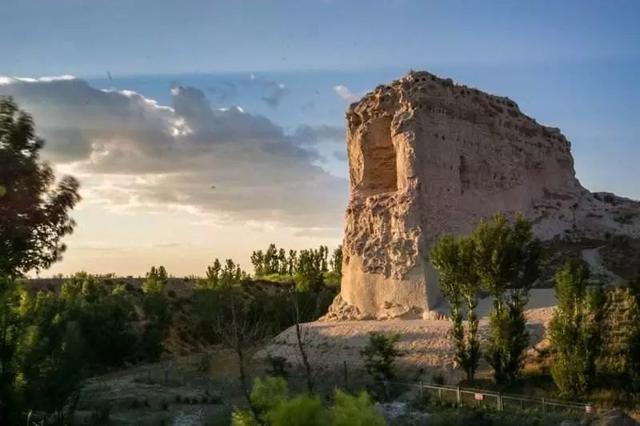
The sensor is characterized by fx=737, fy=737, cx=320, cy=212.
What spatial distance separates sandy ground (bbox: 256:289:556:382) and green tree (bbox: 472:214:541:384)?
2.13m

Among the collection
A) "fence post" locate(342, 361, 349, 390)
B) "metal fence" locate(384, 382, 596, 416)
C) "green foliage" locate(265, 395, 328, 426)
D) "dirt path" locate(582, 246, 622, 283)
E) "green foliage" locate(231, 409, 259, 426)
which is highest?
"dirt path" locate(582, 246, 622, 283)

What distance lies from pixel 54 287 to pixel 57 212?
160ft

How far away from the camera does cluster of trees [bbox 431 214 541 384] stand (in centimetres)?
2427

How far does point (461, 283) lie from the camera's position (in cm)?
2648

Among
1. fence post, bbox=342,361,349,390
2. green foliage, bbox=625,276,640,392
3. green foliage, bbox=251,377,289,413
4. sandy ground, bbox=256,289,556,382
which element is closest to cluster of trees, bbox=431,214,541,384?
sandy ground, bbox=256,289,556,382

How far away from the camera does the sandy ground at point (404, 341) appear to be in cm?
2731

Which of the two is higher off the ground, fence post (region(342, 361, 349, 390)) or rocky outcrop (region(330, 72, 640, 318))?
rocky outcrop (region(330, 72, 640, 318))

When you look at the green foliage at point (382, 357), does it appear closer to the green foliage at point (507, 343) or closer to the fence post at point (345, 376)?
the fence post at point (345, 376)

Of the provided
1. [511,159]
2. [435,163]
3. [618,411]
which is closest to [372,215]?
[435,163]

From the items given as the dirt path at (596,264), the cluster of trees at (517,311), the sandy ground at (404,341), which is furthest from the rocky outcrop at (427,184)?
the cluster of trees at (517,311)

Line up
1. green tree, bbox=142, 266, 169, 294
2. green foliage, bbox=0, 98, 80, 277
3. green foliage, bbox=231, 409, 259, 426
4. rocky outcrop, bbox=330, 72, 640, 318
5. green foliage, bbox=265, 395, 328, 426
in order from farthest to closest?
green tree, bbox=142, 266, 169, 294
rocky outcrop, bbox=330, 72, 640, 318
green foliage, bbox=0, 98, 80, 277
green foliage, bbox=231, 409, 259, 426
green foliage, bbox=265, 395, 328, 426

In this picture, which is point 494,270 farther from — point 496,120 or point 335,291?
point 335,291

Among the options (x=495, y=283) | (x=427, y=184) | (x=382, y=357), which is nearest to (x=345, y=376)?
(x=382, y=357)

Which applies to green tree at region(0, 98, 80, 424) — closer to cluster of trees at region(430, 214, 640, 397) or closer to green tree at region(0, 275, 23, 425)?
green tree at region(0, 275, 23, 425)
